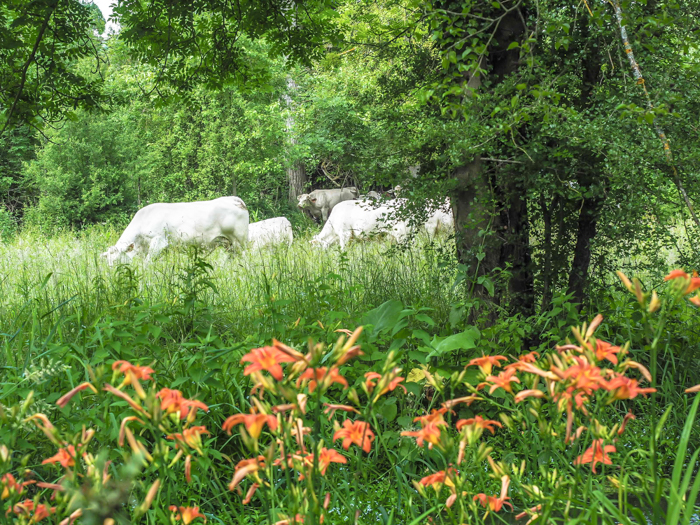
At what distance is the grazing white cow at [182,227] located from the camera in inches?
345

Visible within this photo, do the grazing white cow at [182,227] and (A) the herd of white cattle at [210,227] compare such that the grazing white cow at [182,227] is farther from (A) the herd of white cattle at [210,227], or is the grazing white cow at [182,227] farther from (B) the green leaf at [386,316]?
(B) the green leaf at [386,316]

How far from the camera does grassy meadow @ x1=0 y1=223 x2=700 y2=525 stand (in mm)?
965

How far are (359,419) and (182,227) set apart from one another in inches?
289

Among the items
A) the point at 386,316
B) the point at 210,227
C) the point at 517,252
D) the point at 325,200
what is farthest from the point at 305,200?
the point at 386,316

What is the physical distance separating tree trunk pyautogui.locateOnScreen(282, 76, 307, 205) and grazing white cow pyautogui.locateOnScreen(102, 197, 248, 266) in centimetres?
611

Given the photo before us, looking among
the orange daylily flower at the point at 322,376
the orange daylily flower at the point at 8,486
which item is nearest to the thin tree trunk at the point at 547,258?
the orange daylily flower at the point at 322,376

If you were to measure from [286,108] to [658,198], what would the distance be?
1382 cm

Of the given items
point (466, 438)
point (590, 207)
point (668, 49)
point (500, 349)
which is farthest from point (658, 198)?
point (466, 438)

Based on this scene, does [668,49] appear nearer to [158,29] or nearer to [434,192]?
[434,192]

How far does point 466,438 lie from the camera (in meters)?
1.06

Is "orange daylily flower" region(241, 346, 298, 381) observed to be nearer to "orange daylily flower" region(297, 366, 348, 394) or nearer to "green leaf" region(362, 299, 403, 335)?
"orange daylily flower" region(297, 366, 348, 394)

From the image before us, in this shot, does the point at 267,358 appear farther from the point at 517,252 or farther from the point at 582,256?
the point at 582,256

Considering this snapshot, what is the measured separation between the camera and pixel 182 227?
923 centimetres

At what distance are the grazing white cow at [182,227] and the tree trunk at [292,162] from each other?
6.11m
